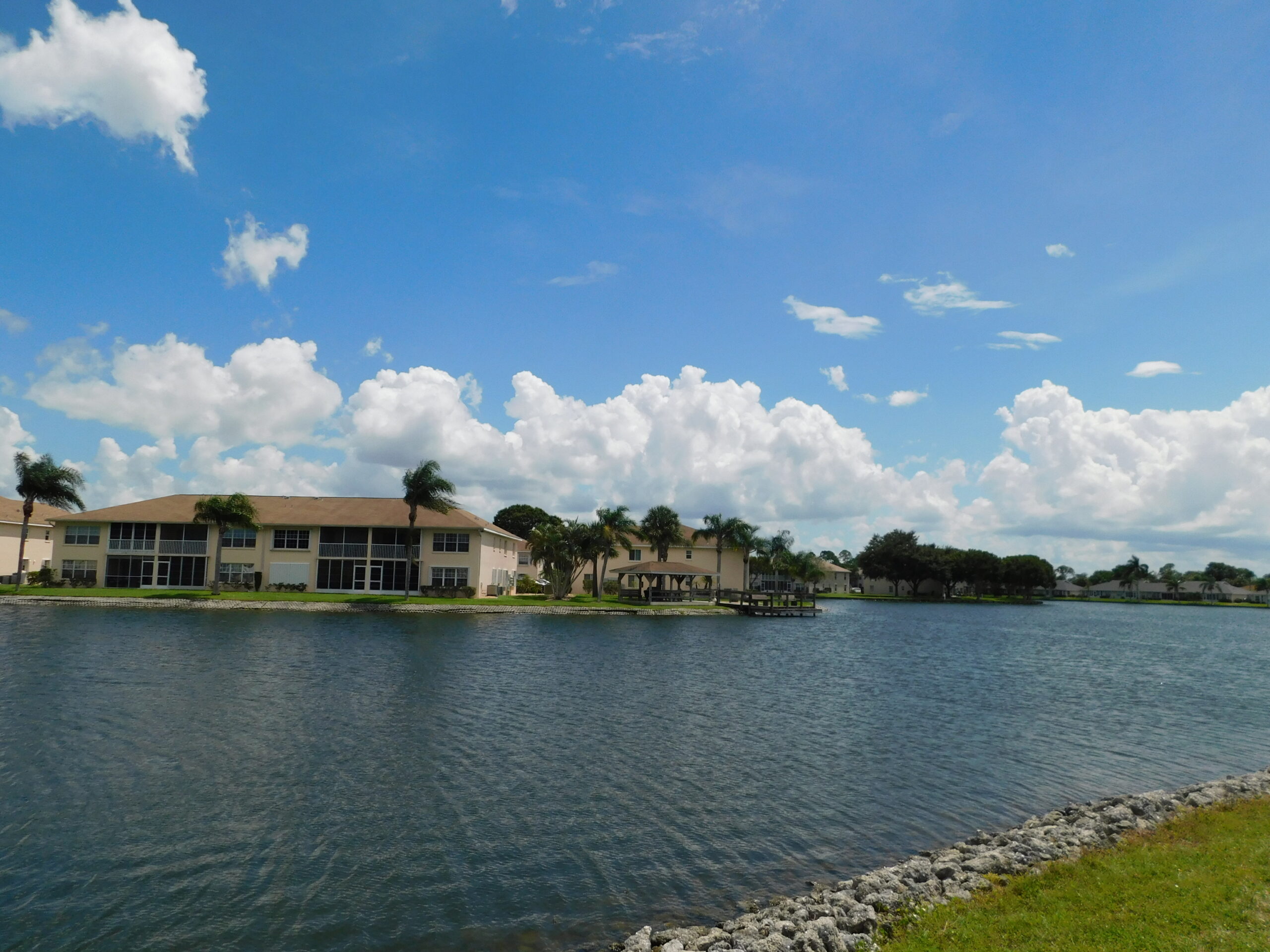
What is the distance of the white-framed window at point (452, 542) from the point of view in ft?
220

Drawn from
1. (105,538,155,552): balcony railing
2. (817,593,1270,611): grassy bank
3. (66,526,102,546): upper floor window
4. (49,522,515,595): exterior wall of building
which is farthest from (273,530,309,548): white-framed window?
(817,593,1270,611): grassy bank

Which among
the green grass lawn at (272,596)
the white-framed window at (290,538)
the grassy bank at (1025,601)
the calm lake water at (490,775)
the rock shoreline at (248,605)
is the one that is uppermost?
the white-framed window at (290,538)

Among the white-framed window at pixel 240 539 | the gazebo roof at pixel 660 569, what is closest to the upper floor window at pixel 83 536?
the white-framed window at pixel 240 539

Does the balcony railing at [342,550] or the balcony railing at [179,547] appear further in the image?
the balcony railing at [179,547]

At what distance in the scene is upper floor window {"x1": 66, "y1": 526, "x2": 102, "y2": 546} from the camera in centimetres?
6762

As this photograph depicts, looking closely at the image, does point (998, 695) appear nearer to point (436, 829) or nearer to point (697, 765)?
point (697, 765)

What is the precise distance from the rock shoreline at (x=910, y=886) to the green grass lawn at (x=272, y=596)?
2049 inches

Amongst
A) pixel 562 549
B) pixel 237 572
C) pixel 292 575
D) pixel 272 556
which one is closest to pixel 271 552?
pixel 272 556

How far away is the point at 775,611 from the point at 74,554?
62.1 meters

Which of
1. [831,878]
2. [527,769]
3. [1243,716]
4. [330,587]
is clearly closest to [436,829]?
[527,769]

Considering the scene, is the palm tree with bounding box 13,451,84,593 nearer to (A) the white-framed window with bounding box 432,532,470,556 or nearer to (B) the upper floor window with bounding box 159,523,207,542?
(B) the upper floor window with bounding box 159,523,207,542

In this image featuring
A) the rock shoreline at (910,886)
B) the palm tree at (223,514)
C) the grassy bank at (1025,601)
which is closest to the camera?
the rock shoreline at (910,886)

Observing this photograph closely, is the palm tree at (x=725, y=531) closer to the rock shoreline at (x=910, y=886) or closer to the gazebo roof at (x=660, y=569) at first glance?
the gazebo roof at (x=660, y=569)

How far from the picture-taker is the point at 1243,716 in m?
27.3
